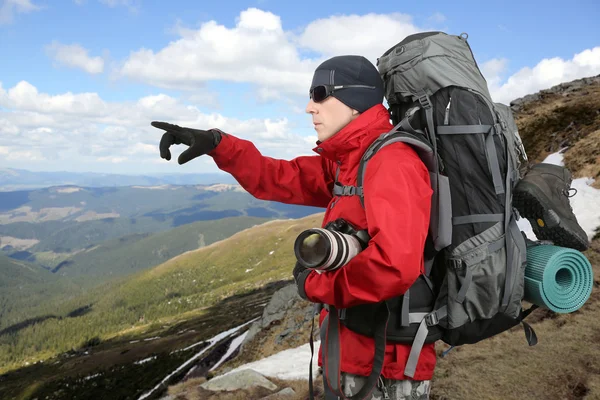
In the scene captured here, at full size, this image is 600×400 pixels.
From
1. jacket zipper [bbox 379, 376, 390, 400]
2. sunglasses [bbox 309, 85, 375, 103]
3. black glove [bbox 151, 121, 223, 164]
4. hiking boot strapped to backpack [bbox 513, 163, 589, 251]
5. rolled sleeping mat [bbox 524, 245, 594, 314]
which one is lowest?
jacket zipper [bbox 379, 376, 390, 400]

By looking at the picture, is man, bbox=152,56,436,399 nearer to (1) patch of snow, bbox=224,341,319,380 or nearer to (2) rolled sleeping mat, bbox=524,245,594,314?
(2) rolled sleeping mat, bbox=524,245,594,314

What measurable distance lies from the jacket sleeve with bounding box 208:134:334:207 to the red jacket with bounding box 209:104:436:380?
1085mm

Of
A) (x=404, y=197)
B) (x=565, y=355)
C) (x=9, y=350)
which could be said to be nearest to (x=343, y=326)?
(x=404, y=197)

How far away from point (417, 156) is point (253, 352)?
112 ft

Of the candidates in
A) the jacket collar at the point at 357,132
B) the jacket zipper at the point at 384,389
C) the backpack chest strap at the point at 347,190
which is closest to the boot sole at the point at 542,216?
the jacket collar at the point at 357,132

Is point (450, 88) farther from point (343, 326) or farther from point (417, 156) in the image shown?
point (343, 326)

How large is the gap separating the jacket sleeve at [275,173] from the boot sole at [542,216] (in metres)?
2.42

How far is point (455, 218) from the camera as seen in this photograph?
3.81m

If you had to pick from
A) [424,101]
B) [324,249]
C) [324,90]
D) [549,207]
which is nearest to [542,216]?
[549,207]

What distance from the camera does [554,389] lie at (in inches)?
332

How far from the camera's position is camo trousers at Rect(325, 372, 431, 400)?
4.10 meters

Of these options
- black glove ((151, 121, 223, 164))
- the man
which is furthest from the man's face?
black glove ((151, 121, 223, 164))

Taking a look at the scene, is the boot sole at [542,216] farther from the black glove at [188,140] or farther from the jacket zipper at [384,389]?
the black glove at [188,140]

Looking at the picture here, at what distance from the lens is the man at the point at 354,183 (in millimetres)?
3227
